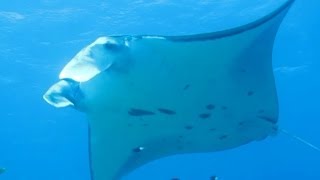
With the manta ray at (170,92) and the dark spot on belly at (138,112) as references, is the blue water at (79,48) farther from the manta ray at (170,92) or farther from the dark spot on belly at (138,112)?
the dark spot on belly at (138,112)

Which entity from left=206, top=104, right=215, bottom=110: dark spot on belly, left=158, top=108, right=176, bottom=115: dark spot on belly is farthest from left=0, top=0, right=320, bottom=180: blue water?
left=158, top=108, right=176, bottom=115: dark spot on belly

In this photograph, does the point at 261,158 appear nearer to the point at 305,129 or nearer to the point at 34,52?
the point at 305,129

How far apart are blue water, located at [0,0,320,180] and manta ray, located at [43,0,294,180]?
17.9 ft

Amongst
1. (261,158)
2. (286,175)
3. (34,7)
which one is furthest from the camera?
(286,175)

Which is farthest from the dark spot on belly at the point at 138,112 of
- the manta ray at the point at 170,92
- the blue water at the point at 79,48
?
the blue water at the point at 79,48

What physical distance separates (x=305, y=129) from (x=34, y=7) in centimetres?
2765

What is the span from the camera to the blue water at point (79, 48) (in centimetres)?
1537

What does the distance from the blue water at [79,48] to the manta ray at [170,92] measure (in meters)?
5.46

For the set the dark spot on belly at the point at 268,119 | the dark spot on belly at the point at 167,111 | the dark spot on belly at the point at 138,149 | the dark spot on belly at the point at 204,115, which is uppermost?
the dark spot on belly at the point at 167,111

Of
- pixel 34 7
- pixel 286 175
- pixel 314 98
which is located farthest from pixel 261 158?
pixel 34 7

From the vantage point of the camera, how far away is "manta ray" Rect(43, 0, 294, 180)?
385 cm

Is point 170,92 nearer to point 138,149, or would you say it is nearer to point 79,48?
point 138,149

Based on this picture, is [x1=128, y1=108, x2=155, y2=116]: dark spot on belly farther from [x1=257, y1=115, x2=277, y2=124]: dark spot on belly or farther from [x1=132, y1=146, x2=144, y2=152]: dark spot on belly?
[x1=257, y1=115, x2=277, y2=124]: dark spot on belly

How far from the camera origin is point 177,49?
3.96 metres
